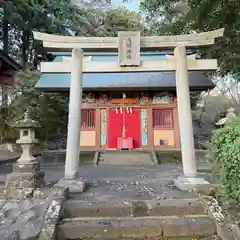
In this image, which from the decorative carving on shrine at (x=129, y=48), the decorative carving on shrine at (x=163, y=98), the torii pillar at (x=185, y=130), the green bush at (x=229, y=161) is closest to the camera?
the green bush at (x=229, y=161)

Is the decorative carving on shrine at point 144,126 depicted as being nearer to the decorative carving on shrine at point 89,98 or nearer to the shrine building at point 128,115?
the shrine building at point 128,115

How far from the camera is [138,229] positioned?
431cm

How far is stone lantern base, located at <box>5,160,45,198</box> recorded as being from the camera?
206 inches

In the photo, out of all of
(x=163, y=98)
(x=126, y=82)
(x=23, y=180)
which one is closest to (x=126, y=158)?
(x=126, y=82)

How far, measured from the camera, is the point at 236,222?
12.9ft

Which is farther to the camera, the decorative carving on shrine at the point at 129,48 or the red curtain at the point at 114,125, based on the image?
the red curtain at the point at 114,125

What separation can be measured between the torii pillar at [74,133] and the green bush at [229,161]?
3.15 meters

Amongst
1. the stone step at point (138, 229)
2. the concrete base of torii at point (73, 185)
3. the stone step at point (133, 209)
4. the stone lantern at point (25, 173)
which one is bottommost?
the stone step at point (138, 229)

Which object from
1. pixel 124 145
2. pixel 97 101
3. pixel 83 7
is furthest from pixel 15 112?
pixel 83 7

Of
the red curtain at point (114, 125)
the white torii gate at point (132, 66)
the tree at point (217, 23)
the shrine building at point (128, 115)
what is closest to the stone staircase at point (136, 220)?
the white torii gate at point (132, 66)

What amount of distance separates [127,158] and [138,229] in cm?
861

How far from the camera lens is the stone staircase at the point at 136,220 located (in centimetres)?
427

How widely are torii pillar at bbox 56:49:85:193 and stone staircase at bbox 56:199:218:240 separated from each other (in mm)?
1065

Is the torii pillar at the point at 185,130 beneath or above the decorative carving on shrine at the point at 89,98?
beneath
